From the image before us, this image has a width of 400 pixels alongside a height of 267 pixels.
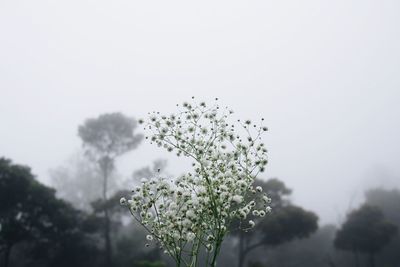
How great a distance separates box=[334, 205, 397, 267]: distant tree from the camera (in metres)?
33.9

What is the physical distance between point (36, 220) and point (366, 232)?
28.4 m

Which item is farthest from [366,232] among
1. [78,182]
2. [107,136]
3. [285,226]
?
[78,182]

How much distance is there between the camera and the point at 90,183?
65.9 m

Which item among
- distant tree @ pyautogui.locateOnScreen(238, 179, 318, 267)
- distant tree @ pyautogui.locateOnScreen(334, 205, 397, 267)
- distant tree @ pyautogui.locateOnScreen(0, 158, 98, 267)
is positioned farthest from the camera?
distant tree @ pyautogui.locateOnScreen(334, 205, 397, 267)

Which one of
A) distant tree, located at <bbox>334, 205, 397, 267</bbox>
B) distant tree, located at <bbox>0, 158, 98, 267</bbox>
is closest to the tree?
distant tree, located at <bbox>0, 158, 98, 267</bbox>

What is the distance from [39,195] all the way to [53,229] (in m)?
2.79

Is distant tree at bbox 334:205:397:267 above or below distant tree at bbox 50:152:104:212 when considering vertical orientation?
below

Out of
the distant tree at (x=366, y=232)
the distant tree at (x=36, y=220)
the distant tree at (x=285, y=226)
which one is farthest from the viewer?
the distant tree at (x=366, y=232)

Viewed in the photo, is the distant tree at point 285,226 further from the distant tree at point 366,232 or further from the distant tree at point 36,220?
the distant tree at point 36,220

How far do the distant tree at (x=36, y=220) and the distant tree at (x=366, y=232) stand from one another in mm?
23451

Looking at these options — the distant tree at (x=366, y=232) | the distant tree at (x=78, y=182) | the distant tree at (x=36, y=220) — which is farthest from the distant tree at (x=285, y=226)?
the distant tree at (x=78, y=182)

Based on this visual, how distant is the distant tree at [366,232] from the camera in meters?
33.9

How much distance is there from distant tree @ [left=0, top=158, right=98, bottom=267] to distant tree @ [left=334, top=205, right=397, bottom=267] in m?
23.5

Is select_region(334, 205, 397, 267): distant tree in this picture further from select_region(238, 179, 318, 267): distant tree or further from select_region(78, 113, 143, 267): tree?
select_region(78, 113, 143, 267): tree
